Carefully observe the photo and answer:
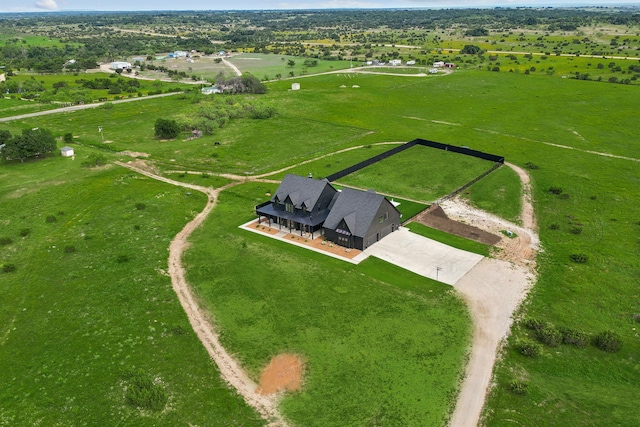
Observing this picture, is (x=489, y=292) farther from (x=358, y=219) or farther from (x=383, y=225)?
(x=358, y=219)

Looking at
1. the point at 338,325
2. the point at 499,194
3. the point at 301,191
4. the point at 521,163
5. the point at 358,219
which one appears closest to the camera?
the point at 338,325

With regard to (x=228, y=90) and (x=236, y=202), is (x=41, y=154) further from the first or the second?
(x=228, y=90)

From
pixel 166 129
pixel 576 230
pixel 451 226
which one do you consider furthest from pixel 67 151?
pixel 576 230

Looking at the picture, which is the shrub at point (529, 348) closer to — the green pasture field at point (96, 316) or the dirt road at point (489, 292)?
the dirt road at point (489, 292)

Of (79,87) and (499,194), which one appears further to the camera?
(79,87)

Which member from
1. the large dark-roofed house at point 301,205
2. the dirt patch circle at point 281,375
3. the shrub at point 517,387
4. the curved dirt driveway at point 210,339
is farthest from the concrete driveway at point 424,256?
the curved dirt driveway at point 210,339

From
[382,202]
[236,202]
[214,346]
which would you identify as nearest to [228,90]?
[236,202]

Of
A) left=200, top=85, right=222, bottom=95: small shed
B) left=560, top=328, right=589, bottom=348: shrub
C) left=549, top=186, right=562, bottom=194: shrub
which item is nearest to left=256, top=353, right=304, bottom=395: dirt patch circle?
left=560, top=328, right=589, bottom=348: shrub

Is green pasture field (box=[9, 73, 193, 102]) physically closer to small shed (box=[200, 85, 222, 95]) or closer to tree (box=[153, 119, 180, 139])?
small shed (box=[200, 85, 222, 95])
